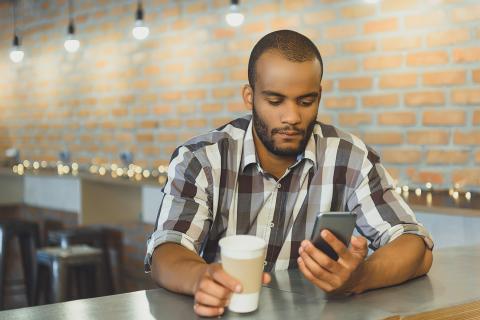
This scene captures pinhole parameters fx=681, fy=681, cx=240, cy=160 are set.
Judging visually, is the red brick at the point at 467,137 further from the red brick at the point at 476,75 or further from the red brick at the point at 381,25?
the red brick at the point at 381,25

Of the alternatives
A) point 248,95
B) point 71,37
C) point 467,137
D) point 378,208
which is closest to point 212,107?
point 71,37

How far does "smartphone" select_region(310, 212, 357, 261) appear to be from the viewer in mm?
1126

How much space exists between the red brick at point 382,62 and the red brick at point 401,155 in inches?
14.3

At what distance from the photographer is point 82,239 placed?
4.20 m

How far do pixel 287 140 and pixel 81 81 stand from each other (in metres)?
3.78

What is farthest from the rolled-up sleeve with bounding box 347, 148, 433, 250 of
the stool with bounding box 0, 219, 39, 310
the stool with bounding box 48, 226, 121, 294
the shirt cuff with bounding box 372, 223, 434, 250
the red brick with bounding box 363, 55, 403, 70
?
the stool with bounding box 0, 219, 39, 310

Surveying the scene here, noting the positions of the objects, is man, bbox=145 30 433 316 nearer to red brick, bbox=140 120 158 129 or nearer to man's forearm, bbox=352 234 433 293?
man's forearm, bbox=352 234 433 293

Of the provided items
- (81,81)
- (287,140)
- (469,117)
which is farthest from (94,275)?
(287,140)

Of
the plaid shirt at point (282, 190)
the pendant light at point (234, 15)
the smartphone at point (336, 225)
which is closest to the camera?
the smartphone at point (336, 225)

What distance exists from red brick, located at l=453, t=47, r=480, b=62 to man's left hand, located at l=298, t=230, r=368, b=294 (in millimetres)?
1665

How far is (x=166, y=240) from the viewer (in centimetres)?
143

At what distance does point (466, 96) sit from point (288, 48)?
1347 mm

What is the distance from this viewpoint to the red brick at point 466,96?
2.62m

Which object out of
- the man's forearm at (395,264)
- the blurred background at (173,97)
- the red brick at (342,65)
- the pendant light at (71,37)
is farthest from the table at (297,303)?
the pendant light at (71,37)
